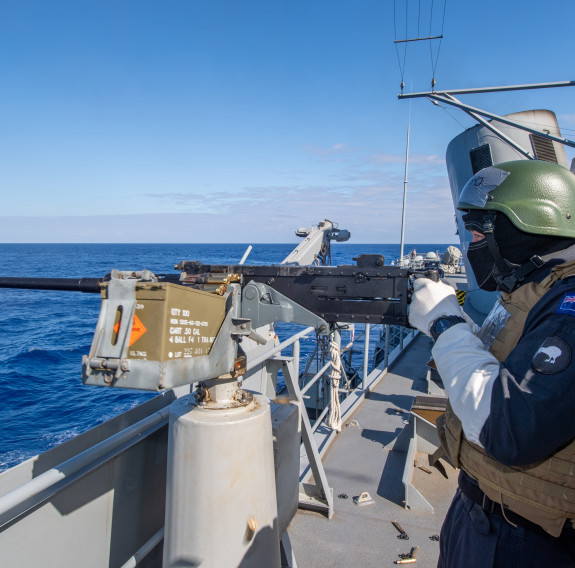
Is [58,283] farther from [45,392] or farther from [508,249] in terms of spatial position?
[45,392]

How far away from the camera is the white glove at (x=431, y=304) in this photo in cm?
186

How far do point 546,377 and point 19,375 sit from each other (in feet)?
54.9

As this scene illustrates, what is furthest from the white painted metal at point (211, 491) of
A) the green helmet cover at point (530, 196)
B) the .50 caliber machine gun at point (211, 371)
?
the green helmet cover at point (530, 196)

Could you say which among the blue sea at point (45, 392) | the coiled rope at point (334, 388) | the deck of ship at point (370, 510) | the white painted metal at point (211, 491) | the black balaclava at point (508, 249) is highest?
the black balaclava at point (508, 249)

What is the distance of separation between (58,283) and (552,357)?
2.54m

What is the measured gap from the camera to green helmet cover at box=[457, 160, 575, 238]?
1.56 metres

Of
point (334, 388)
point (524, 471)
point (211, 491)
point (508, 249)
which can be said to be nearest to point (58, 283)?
point (211, 491)

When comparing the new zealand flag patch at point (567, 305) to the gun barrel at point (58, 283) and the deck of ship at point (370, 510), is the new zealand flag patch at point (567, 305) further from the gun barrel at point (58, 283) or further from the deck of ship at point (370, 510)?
the deck of ship at point (370, 510)

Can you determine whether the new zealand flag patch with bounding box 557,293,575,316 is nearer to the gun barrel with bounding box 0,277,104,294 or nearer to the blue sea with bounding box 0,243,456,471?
the gun barrel with bounding box 0,277,104,294

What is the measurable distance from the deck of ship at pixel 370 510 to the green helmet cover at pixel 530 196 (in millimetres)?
2648

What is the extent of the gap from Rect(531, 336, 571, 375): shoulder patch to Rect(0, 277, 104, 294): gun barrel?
79.1 inches

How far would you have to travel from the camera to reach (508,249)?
1652mm

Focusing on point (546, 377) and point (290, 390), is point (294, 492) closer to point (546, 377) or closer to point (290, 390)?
point (290, 390)

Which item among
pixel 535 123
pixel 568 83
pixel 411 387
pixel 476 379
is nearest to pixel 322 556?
pixel 476 379
